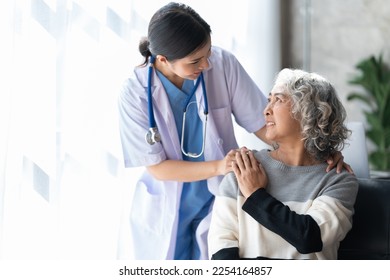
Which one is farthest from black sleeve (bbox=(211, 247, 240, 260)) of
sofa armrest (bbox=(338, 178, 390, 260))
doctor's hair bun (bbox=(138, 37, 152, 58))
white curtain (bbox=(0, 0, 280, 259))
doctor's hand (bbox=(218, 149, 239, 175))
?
doctor's hair bun (bbox=(138, 37, 152, 58))

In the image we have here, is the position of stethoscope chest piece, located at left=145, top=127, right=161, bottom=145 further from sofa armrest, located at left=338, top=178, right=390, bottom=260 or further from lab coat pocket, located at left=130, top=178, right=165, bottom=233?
sofa armrest, located at left=338, top=178, right=390, bottom=260

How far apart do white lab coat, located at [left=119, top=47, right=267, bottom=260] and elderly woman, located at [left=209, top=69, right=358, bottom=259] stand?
0.23 m

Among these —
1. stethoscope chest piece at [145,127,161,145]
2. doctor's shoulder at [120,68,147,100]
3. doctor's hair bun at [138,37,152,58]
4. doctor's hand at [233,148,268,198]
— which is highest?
doctor's hair bun at [138,37,152,58]

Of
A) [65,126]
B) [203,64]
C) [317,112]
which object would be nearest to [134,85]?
[203,64]

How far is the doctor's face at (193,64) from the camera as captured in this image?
6.81 ft

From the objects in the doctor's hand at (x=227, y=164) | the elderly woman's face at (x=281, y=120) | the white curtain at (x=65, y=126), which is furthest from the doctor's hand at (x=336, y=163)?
the white curtain at (x=65, y=126)

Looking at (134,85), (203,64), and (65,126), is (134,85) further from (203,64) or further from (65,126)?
(65,126)

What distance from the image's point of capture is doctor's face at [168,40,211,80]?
6.81 feet

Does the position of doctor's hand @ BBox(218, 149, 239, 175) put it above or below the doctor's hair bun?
below

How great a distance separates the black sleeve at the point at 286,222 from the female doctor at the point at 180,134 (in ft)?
0.55

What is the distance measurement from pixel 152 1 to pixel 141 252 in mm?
1059

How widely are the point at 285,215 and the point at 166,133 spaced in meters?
0.54

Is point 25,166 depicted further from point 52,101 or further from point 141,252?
point 141,252

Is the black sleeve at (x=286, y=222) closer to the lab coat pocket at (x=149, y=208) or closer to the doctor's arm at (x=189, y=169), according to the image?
the doctor's arm at (x=189, y=169)
